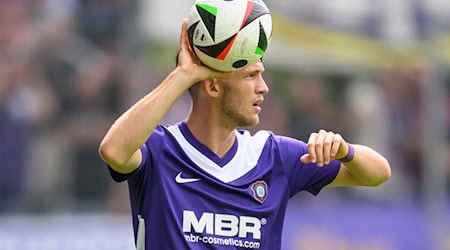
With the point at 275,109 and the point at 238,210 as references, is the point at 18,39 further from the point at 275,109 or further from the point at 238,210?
the point at 238,210

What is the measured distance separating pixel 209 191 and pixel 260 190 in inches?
10.8

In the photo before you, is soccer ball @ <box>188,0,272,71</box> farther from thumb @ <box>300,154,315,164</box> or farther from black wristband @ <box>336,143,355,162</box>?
black wristband @ <box>336,143,355,162</box>

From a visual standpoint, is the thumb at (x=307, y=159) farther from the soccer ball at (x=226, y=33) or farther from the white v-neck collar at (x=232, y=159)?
the soccer ball at (x=226, y=33)

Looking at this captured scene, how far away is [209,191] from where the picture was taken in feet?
18.2

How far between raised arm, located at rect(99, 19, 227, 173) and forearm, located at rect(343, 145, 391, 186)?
35.0 inches

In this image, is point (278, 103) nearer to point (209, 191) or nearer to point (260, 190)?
point (260, 190)

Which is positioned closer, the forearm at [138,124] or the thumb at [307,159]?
the forearm at [138,124]

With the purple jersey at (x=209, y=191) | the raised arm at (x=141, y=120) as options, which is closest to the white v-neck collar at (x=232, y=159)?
the purple jersey at (x=209, y=191)

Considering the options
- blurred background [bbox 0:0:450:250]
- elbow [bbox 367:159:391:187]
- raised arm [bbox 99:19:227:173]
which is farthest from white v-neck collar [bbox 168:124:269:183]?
blurred background [bbox 0:0:450:250]

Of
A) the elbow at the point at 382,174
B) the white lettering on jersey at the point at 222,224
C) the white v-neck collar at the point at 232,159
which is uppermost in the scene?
the white v-neck collar at the point at 232,159

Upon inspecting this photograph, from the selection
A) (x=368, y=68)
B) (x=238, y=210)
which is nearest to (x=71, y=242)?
(x=368, y=68)

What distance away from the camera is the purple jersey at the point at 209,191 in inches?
214

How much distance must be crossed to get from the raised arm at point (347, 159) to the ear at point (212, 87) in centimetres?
56

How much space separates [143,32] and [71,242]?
7.46ft
